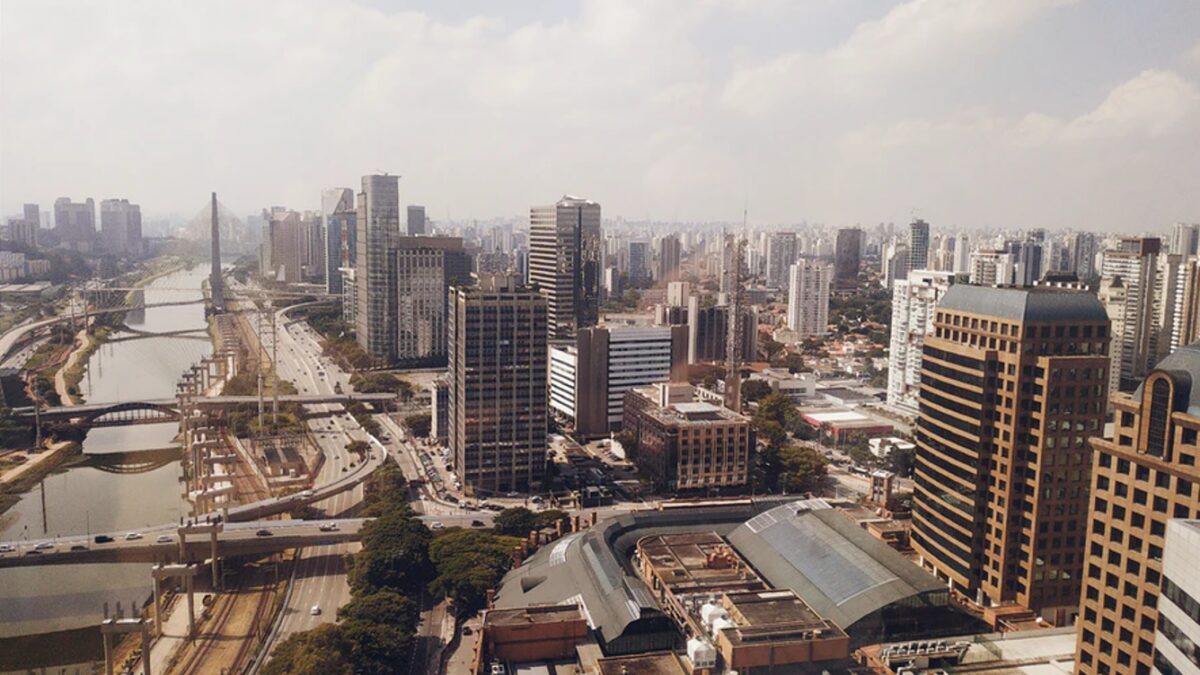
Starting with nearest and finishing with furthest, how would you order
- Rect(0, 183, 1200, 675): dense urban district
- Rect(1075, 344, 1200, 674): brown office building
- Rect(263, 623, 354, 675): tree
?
Rect(1075, 344, 1200, 674): brown office building → Rect(0, 183, 1200, 675): dense urban district → Rect(263, 623, 354, 675): tree

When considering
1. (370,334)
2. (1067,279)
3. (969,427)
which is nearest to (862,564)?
(969,427)

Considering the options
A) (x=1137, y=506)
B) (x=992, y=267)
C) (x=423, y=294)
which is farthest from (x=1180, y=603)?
(x=423, y=294)

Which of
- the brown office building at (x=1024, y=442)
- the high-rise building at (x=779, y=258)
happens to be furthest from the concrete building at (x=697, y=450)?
the high-rise building at (x=779, y=258)

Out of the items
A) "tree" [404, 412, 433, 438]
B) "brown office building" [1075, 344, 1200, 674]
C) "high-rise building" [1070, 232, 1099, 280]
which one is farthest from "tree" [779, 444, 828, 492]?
"high-rise building" [1070, 232, 1099, 280]

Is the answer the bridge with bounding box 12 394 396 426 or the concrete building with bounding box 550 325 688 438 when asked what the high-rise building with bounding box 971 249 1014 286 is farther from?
the bridge with bounding box 12 394 396 426

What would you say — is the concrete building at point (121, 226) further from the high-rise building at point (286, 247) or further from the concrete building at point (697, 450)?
the concrete building at point (697, 450)
